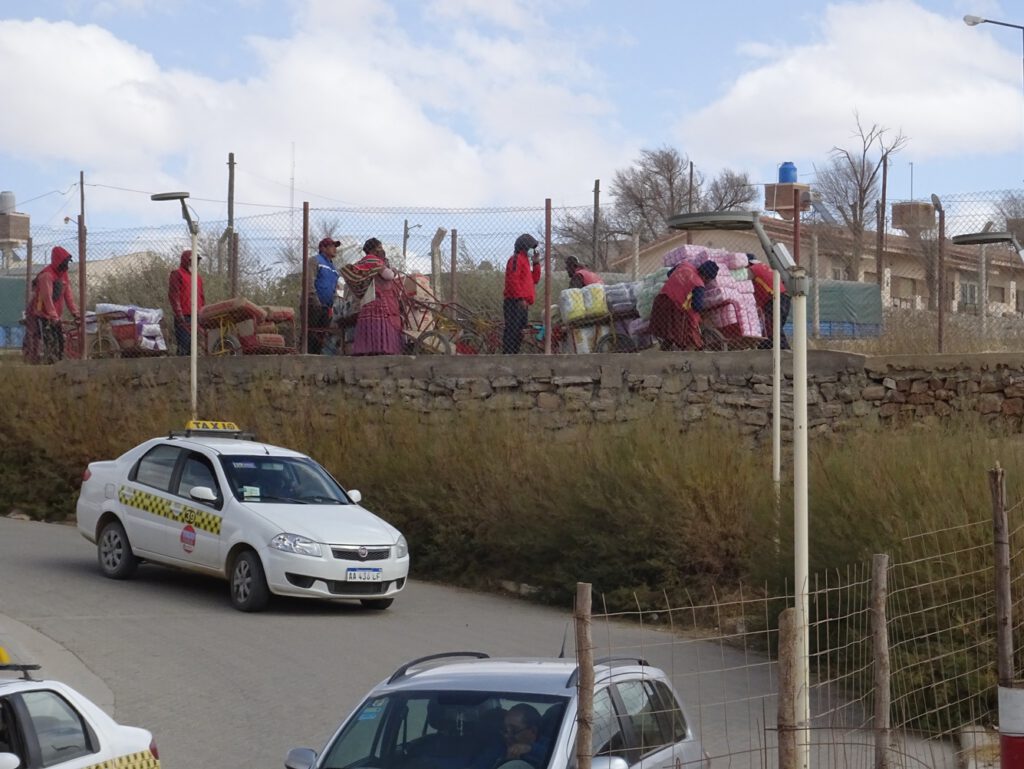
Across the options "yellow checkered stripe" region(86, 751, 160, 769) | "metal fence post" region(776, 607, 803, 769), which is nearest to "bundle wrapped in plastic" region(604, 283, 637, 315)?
"yellow checkered stripe" region(86, 751, 160, 769)

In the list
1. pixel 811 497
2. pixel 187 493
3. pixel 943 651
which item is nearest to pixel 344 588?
pixel 187 493

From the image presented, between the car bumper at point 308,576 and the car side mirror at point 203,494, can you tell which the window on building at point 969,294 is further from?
the car side mirror at point 203,494

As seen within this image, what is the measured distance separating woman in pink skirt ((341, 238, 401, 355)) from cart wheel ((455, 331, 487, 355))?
88 centimetres

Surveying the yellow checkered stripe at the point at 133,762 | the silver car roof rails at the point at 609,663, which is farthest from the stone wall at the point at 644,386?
the yellow checkered stripe at the point at 133,762

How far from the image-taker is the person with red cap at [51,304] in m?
23.3

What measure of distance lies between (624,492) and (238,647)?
462 centimetres

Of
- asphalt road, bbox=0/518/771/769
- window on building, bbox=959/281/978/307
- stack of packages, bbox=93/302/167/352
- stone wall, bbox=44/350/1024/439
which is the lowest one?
asphalt road, bbox=0/518/771/769

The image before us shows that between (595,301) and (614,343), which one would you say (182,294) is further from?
(614,343)

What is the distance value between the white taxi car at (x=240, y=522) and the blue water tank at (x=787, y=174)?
7937 millimetres

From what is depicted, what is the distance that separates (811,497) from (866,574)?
1.45 meters

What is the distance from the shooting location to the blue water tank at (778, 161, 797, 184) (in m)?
19.8

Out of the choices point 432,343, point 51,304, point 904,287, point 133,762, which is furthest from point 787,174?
point 133,762

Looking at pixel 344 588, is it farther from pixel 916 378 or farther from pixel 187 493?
pixel 916 378

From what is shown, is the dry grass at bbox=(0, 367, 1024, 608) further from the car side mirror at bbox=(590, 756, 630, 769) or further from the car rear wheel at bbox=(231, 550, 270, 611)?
the car side mirror at bbox=(590, 756, 630, 769)
